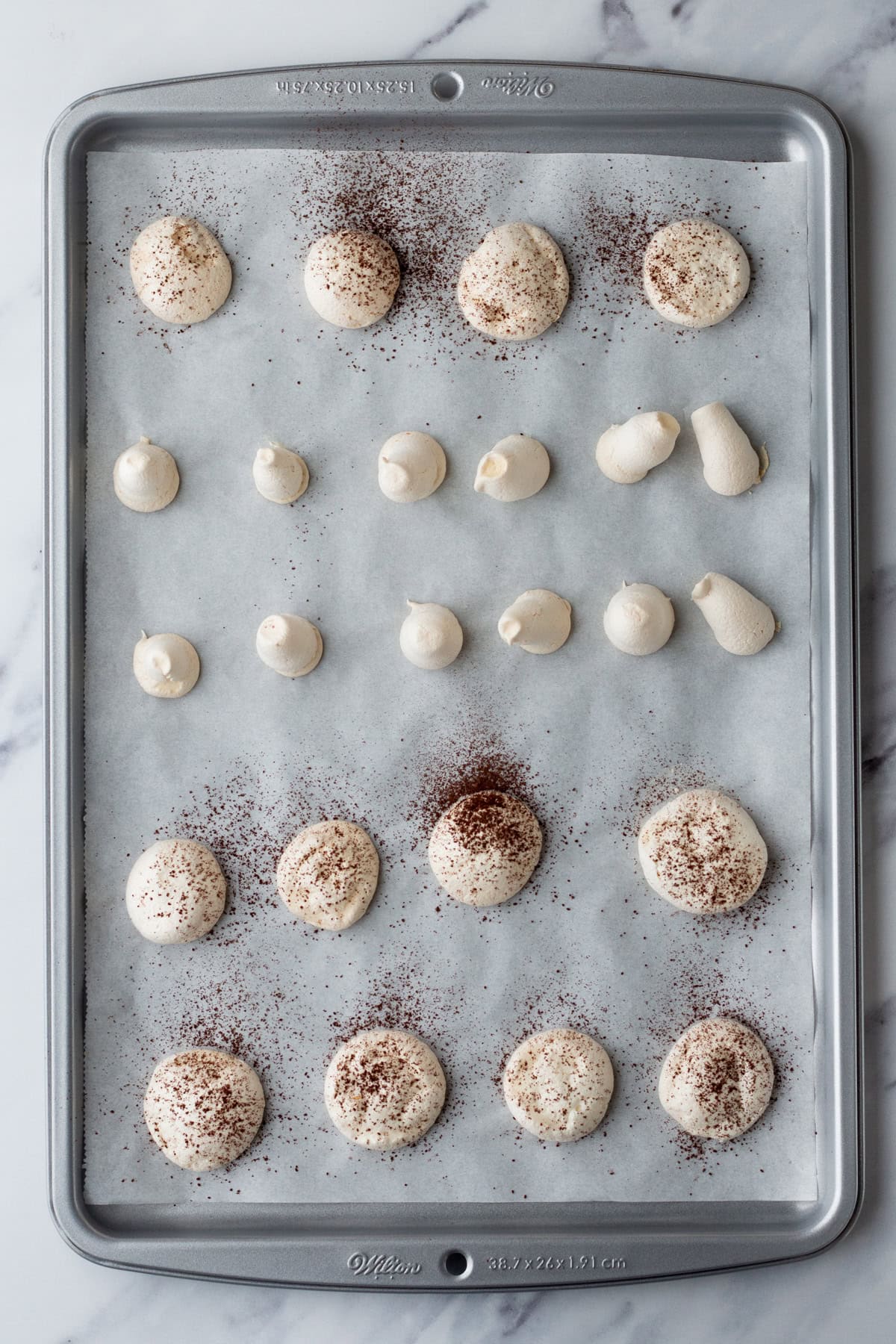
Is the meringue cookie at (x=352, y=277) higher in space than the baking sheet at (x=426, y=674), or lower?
higher

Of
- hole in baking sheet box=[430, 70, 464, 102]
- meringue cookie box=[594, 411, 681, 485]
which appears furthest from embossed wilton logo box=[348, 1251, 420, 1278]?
hole in baking sheet box=[430, 70, 464, 102]

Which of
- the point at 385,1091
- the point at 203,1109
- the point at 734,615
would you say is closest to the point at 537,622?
the point at 734,615

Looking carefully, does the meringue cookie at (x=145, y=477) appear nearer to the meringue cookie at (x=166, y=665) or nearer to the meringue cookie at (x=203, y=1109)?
the meringue cookie at (x=166, y=665)

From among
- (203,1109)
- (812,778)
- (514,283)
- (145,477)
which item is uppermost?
(514,283)

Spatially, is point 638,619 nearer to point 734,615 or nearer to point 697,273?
point 734,615

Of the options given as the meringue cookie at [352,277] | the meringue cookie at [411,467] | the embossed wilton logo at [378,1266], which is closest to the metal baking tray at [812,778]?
the embossed wilton logo at [378,1266]

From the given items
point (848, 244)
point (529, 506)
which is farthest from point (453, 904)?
point (848, 244)
